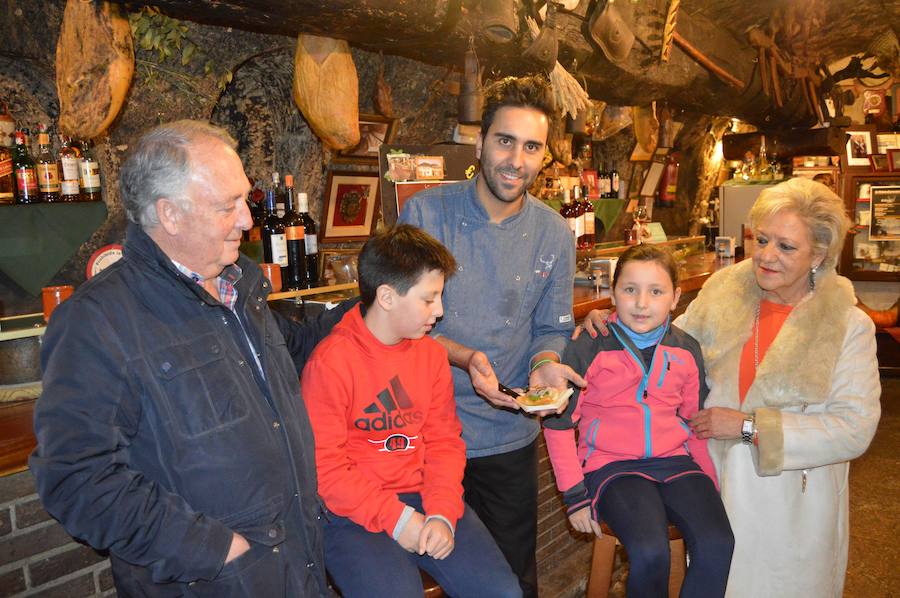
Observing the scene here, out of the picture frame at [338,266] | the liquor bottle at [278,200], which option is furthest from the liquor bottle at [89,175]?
the picture frame at [338,266]

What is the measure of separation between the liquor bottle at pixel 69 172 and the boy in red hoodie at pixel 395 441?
1.65 meters

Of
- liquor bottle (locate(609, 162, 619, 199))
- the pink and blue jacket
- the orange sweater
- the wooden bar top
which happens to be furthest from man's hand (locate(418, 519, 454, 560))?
liquor bottle (locate(609, 162, 619, 199))

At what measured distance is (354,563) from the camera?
1.73 metres

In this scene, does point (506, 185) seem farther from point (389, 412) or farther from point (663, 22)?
point (663, 22)

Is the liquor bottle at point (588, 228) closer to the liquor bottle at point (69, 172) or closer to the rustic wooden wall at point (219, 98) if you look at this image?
the rustic wooden wall at point (219, 98)

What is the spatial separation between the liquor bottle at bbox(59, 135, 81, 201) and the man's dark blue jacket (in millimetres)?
1654

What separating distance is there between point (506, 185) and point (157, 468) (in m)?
1.30

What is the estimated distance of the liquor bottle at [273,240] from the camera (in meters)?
3.00

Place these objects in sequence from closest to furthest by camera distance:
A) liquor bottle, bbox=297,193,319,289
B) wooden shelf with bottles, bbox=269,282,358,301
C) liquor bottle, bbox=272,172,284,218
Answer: wooden shelf with bottles, bbox=269,282,358,301, liquor bottle, bbox=297,193,319,289, liquor bottle, bbox=272,172,284,218

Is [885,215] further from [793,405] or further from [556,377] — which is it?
[556,377]

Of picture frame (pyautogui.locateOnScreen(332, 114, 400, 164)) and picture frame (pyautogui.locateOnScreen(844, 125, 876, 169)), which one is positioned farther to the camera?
picture frame (pyautogui.locateOnScreen(844, 125, 876, 169))

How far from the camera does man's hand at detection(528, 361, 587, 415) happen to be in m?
2.06

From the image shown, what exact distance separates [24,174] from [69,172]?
0.54ft

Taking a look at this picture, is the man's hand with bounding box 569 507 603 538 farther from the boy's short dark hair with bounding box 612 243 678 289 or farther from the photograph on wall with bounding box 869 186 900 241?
the photograph on wall with bounding box 869 186 900 241
